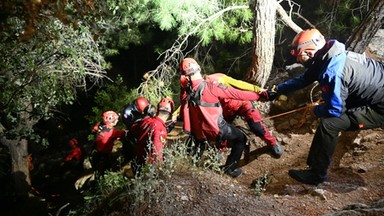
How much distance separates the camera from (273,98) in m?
4.72

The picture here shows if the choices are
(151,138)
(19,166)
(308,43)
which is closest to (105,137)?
(151,138)

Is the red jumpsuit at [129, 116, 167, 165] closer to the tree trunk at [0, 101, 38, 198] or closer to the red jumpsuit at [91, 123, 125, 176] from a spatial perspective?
the red jumpsuit at [91, 123, 125, 176]

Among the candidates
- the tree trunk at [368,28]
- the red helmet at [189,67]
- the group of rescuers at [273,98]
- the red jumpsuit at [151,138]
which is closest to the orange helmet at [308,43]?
the group of rescuers at [273,98]

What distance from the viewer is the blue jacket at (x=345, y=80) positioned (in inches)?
147

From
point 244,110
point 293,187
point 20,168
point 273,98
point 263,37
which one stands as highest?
point 263,37

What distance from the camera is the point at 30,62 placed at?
5887mm

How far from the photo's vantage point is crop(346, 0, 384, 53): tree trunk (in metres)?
5.31

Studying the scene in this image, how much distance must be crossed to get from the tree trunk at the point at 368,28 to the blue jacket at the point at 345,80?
5.84 ft

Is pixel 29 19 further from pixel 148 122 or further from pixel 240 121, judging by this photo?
pixel 240 121

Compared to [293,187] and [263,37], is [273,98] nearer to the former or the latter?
[293,187]

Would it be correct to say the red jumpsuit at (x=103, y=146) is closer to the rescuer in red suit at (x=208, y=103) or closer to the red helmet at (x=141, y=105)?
the red helmet at (x=141, y=105)

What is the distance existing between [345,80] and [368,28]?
247cm

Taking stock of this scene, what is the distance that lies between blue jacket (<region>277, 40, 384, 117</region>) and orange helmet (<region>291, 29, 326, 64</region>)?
9 cm

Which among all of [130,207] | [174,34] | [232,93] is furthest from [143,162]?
[174,34]
